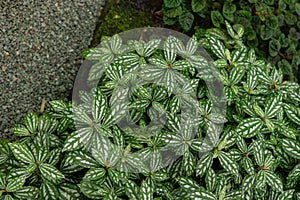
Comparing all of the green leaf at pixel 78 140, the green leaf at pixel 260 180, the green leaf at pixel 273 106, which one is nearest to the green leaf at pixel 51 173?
the green leaf at pixel 78 140

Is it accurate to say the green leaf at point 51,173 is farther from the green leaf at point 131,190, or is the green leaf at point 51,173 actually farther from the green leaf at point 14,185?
the green leaf at point 131,190

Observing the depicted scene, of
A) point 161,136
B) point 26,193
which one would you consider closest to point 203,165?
point 161,136

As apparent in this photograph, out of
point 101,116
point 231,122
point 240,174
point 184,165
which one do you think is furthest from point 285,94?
point 101,116

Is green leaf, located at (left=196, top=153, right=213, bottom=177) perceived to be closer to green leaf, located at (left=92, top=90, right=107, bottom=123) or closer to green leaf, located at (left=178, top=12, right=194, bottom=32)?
green leaf, located at (left=92, top=90, right=107, bottom=123)

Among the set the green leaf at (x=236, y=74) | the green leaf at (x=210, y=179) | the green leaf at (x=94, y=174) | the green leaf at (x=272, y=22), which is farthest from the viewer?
the green leaf at (x=272, y=22)

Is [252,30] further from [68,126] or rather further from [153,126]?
[68,126]

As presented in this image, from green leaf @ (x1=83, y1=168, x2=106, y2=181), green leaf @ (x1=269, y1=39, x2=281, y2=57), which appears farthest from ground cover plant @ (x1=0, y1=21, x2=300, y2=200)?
green leaf @ (x1=269, y1=39, x2=281, y2=57)
